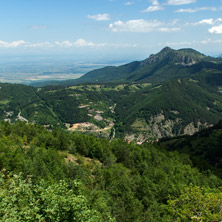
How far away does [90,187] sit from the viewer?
5500cm

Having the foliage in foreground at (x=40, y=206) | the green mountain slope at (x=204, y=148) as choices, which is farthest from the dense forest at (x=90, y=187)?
the green mountain slope at (x=204, y=148)

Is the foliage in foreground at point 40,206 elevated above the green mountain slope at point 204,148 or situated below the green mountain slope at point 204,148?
above

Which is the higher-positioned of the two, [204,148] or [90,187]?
[90,187]

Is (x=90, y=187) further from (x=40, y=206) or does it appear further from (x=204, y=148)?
(x=204, y=148)

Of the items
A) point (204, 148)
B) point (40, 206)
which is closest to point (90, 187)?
point (40, 206)

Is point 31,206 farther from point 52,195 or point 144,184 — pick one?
point 144,184

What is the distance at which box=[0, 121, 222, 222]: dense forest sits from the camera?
69.9ft

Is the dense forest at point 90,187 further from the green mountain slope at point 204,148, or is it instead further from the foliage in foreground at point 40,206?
the green mountain slope at point 204,148

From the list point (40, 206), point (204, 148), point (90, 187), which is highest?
point (40, 206)

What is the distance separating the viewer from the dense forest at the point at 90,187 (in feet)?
69.9

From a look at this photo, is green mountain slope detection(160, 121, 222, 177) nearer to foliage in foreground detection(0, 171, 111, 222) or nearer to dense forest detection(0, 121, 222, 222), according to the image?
dense forest detection(0, 121, 222, 222)

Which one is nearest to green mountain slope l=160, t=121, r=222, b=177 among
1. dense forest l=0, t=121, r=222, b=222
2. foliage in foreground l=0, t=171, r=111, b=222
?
dense forest l=0, t=121, r=222, b=222

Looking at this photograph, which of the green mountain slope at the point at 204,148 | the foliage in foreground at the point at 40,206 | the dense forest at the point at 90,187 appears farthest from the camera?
the green mountain slope at the point at 204,148

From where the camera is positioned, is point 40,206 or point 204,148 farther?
point 204,148
